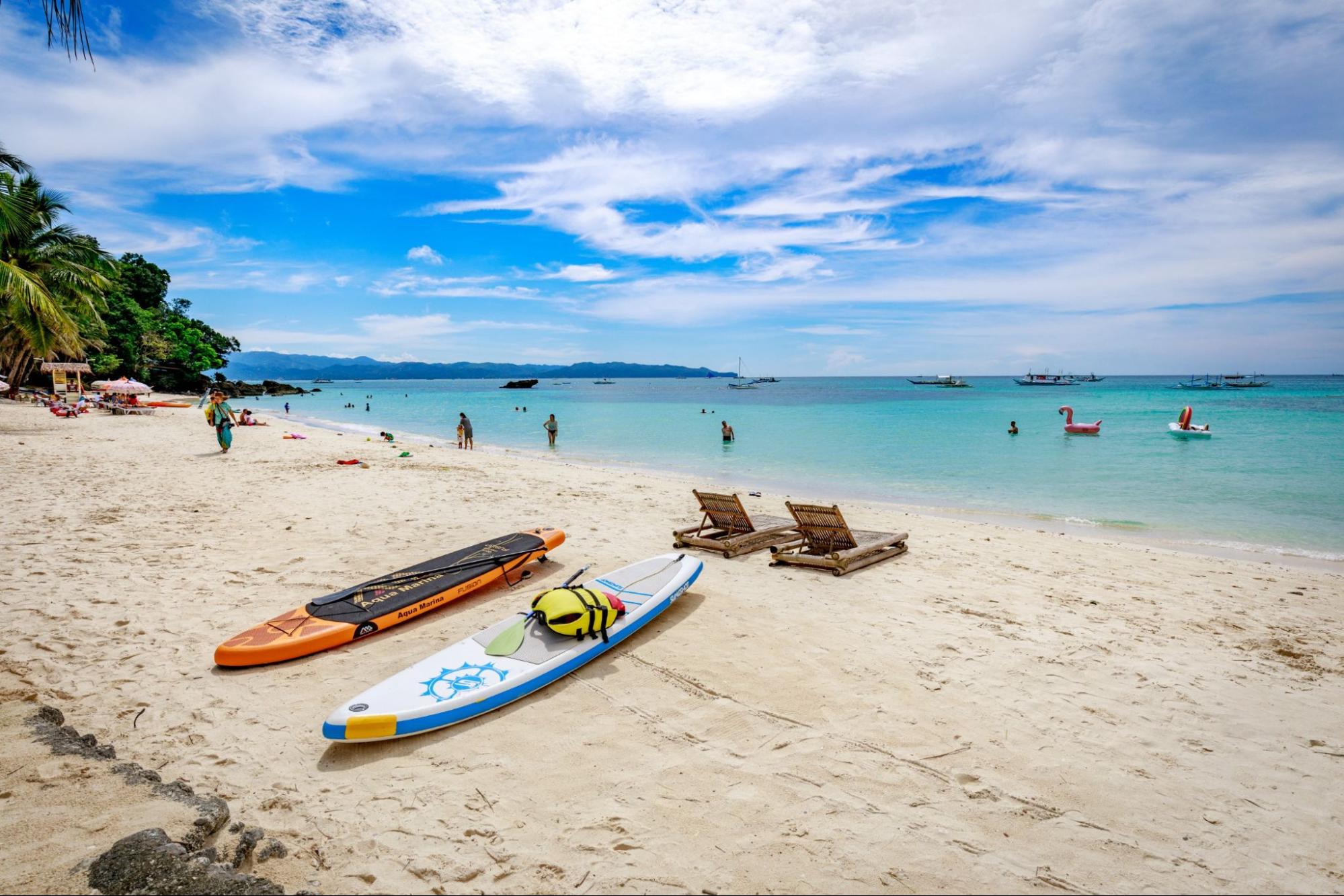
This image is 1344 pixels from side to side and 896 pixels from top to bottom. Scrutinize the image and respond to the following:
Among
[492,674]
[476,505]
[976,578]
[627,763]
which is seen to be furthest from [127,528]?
[976,578]

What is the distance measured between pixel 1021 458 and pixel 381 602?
24.0m

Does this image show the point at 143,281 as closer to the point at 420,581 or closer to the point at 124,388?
the point at 124,388

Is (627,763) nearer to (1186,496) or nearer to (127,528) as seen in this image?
(127,528)

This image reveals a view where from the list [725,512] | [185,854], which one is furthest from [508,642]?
[725,512]

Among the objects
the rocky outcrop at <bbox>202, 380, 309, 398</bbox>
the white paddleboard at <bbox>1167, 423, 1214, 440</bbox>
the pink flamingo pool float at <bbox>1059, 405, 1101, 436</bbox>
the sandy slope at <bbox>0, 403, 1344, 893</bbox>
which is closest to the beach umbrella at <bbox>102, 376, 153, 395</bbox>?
the sandy slope at <bbox>0, 403, 1344, 893</bbox>

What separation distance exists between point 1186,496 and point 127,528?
866 inches

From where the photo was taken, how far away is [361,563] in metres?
7.71

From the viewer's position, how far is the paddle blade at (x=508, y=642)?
5.12 metres

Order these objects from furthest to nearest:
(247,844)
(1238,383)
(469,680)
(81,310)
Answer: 1. (1238,383)
2. (81,310)
3. (469,680)
4. (247,844)

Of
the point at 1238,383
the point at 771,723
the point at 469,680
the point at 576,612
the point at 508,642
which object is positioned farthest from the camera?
the point at 1238,383

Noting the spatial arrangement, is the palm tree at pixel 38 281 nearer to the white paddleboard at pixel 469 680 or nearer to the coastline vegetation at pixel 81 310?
the coastline vegetation at pixel 81 310

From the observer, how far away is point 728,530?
9.16 m

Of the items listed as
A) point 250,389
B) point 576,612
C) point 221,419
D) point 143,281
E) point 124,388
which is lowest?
point 576,612

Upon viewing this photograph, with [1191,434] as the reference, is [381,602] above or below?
below
